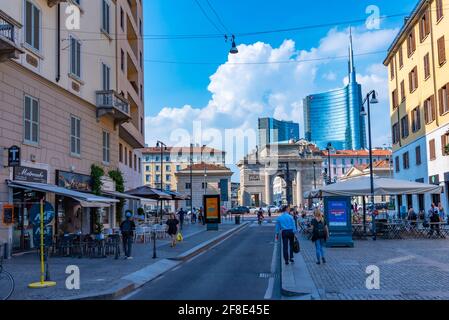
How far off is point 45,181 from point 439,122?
27.2 meters

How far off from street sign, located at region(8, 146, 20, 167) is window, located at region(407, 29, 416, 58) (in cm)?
3454

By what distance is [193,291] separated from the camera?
1140 cm

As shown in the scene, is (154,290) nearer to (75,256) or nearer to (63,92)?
(75,256)

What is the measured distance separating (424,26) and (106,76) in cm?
2476

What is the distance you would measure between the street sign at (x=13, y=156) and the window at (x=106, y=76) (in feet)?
39.2

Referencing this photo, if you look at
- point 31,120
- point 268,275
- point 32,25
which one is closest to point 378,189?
point 268,275

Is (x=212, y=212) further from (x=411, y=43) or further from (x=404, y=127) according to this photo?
(x=411, y=43)

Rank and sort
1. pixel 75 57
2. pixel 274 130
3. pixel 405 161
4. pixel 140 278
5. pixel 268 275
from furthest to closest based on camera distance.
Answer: pixel 274 130
pixel 405 161
pixel 75 57
pixel 268 275
pixel 140 278

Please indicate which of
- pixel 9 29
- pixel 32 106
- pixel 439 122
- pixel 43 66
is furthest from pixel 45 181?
pixel 439 122

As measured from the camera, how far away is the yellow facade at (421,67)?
1378 inches

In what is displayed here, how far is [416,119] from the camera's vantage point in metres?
42.2

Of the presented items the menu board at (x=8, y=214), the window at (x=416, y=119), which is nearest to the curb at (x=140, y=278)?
the menu board at (x=8, y=214)

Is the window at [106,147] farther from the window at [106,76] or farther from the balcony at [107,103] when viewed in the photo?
the window at [106,76]

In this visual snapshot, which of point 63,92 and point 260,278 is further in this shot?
point 63,92
